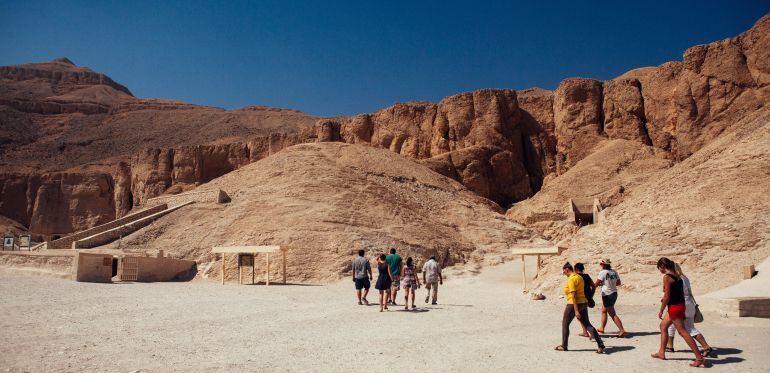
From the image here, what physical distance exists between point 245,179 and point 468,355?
107 feet

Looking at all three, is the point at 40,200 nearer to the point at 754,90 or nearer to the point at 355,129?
the point at 355,129

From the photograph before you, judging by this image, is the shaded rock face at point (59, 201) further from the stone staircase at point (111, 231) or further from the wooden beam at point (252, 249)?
the wooden beam at point (252, 249)

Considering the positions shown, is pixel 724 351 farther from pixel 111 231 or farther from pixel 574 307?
pixel 111 231

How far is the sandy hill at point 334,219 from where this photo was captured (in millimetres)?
26703

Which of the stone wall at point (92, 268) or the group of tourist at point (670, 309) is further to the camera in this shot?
the stone wall at point (92, 268)

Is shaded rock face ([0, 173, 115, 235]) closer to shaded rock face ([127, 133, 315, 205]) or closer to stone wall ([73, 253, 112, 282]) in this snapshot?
shaded rock face ([127, 133, 315, 205])

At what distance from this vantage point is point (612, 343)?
994 centimetres

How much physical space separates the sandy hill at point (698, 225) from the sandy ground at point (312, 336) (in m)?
1.88

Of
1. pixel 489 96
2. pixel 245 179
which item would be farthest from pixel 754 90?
pixel 245 179

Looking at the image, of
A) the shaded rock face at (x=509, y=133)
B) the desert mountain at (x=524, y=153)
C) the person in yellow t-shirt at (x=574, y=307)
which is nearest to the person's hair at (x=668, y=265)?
the person in yellow t-shirt at (x=574, y=307)

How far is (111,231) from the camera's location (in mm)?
30781

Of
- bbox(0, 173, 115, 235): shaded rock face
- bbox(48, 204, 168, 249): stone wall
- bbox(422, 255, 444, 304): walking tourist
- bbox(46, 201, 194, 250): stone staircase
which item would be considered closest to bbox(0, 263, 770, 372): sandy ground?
bbox(422, 255, 444, 304): walking tourist

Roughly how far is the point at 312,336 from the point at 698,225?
11642 mm

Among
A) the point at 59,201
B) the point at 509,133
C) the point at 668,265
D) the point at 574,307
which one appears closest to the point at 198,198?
the point at 574,307
